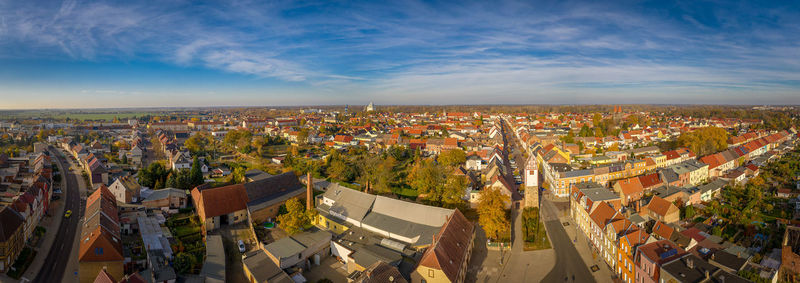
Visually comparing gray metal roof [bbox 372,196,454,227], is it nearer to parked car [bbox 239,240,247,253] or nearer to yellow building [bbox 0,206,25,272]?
parked car [bbox 239,240,247,253]

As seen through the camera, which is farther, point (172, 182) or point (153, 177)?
point (153, 177)

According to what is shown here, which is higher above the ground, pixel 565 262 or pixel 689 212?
pixel 689 212

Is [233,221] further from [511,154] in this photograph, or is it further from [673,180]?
[511,154]

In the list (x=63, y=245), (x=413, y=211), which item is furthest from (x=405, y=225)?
(x=63, y=245)

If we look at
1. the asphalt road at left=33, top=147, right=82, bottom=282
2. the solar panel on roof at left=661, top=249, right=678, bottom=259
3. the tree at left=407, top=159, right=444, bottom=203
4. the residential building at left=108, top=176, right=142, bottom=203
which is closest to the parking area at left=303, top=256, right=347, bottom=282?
the tree at left=407, top=159, right=444, bottom=203

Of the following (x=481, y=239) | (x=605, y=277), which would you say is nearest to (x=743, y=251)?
(x=605, y=277)

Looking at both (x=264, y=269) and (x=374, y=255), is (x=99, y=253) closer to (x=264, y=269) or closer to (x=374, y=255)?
(x=264, y=269)

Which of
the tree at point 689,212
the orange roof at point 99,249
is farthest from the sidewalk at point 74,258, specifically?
the tree at point 689,212

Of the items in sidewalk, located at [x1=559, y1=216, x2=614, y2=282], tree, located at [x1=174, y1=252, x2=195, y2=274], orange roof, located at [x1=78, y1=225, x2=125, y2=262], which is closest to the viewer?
orange roof, located at [x1=78, y1=225, x2=125, y2=262]
